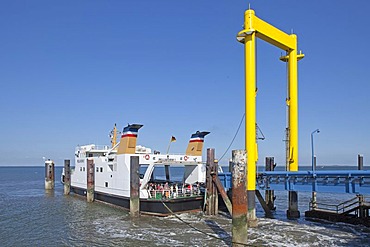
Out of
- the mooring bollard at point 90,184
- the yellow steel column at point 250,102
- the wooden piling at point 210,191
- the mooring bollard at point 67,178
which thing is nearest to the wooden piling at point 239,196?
the yellow steel column at point 250,102

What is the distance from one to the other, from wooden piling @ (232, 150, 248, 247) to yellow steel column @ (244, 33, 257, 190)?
557 centimetres

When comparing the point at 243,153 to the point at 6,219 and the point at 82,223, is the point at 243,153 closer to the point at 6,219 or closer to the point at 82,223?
the point at 82,223

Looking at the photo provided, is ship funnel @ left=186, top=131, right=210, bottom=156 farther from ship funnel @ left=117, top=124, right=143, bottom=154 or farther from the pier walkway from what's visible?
the pier walkway

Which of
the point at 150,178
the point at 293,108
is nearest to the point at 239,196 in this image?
the point at 293,108

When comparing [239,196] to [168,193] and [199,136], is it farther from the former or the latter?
[199,136]

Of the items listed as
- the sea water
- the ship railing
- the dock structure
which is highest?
the ship railing

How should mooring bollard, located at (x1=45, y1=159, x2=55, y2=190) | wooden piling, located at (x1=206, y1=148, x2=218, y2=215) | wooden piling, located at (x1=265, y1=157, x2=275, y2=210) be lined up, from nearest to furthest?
wooden piling, located at (x1=206, y1=148, x2=218, y2=215) < wooden piling, located at (x1=265, y1=157, x2=275, y2=210) < mooring bollard, located at (x1=45, y1=159, x2=55, y2=190)

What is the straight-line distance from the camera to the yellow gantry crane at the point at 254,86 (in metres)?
22.0

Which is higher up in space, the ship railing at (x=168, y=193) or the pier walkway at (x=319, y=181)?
the pier walkway at (x=319, y=181)

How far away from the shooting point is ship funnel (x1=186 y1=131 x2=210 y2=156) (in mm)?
33884

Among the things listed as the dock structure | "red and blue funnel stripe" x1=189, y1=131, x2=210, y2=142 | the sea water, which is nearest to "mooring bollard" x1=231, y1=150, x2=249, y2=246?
the sea water

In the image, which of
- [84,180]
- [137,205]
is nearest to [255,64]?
[137,205]

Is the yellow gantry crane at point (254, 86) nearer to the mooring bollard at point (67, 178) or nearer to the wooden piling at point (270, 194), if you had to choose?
the wooden piling at point (270, 194)

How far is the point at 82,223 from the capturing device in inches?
1032
